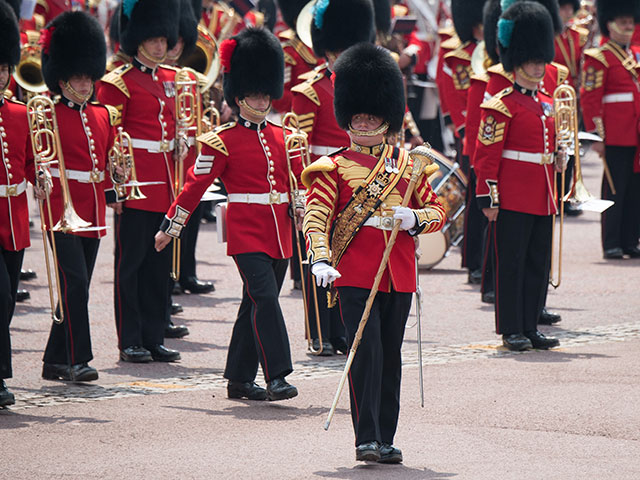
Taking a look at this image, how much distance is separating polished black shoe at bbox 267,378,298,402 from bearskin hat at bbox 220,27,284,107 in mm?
1369

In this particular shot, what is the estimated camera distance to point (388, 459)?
209 inches

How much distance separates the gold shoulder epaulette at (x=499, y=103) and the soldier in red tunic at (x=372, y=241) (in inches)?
89.4

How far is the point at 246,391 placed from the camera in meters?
6.60

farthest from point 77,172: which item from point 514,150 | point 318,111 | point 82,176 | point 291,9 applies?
point 291,9

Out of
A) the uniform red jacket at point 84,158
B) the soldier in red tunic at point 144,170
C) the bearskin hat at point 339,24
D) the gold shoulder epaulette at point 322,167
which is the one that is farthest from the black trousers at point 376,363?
the bearskin hat at point 339,24

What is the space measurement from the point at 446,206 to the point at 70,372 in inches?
161

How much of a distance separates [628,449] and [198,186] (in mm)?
2326

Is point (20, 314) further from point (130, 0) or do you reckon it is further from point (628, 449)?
point (628, 449)

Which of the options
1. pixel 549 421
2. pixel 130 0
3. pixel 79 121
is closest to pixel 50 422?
pixel 79 121

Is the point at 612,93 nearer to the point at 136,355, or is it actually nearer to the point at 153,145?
the point at 153,145

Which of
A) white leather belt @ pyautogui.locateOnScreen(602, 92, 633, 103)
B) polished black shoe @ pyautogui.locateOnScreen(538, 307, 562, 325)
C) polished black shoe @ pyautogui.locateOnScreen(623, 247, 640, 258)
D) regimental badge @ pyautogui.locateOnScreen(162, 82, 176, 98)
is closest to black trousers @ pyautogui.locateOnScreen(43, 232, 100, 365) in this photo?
regimental badge @ pyautogui.locateOnScreen(162, 82, 176, 98)

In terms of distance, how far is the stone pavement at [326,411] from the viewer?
17.3 feet

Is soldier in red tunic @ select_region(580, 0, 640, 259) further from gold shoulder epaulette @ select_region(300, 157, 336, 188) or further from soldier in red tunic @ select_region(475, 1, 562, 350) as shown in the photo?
gold shoulder epaulette @ select_region(300, 157, 336, 188)

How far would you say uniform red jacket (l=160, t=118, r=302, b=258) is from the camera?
6574 millimetres
